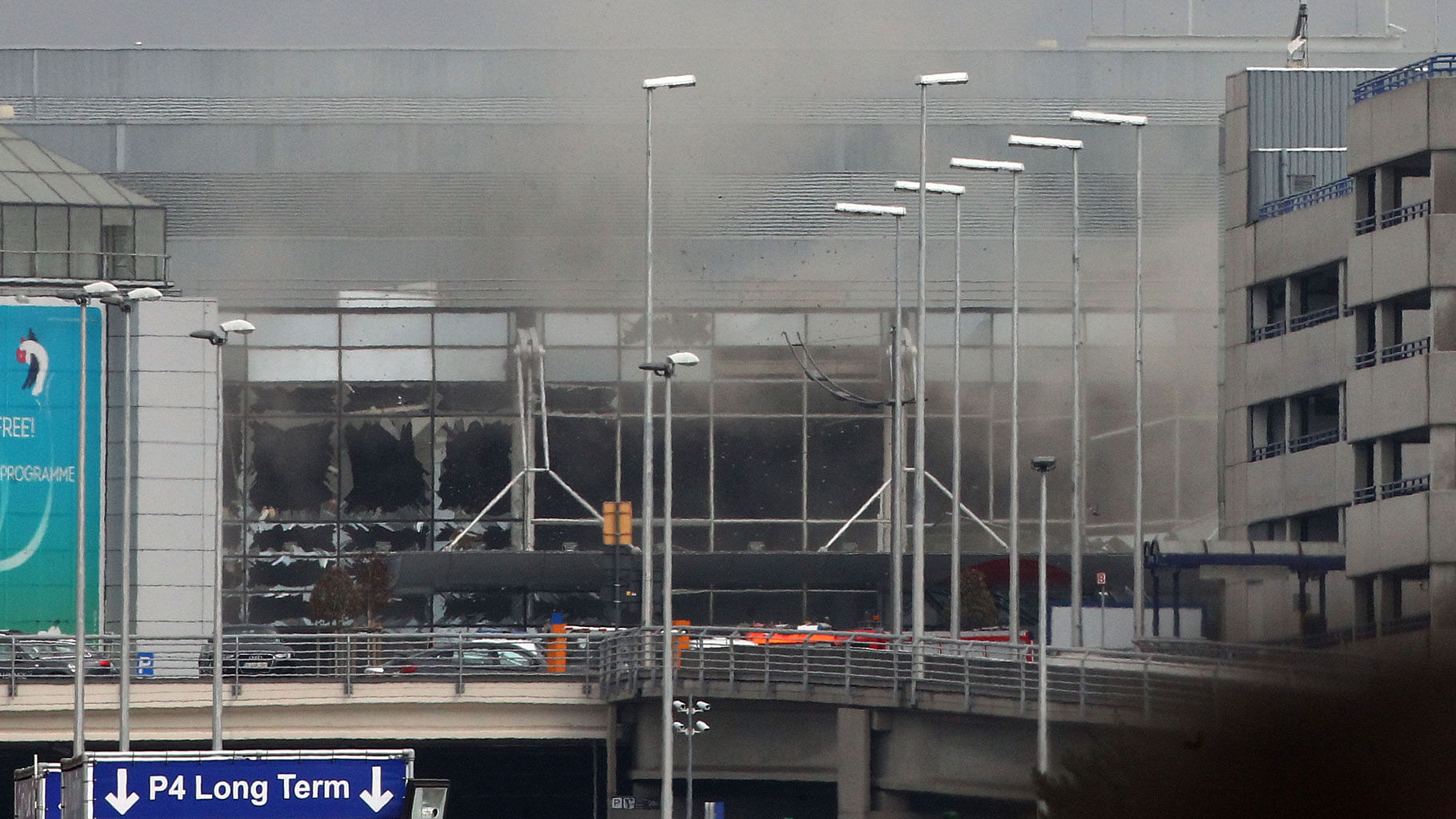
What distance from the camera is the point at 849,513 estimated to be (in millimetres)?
86438

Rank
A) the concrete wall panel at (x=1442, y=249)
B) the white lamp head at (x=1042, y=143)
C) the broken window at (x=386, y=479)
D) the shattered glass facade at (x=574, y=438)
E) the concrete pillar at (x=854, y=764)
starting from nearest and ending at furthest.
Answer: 1. the concrete pillar at (x=854, y=764)
2. the concrete wall panel at (x=1442, y=249)
3. the white lamp head at (x=1042, y=143)
4. the shattered glass facade at (x=574, y=438)
5. the broken window at (x=386, y=479)

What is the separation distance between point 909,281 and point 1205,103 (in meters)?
13.2

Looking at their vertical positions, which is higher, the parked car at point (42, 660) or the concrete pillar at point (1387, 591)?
the concrete pillar at point (1387, 591)

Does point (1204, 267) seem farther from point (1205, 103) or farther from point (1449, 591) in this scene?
point (1449, 591)

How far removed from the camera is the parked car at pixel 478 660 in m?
50.6

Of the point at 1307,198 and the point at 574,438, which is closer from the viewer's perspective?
the point at 1307,198

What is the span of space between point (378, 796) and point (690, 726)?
3299 centimetres

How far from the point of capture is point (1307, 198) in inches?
2682

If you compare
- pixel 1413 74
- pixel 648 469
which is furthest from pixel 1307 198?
pixel 648 469

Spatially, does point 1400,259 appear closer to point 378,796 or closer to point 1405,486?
point 1405,486

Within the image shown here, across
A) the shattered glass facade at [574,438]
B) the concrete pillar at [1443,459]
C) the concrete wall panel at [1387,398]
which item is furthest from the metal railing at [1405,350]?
the shattered glass facade at [574,438]

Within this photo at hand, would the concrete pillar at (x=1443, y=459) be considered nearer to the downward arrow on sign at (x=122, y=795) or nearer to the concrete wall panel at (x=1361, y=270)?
the concrete wall panel at (x=1361, y=270)

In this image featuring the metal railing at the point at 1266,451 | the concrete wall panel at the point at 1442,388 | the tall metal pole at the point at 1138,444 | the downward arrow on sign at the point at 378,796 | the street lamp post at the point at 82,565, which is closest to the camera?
the downward arrow on sign at the point at 378,796

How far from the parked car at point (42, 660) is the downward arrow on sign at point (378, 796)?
32429 mm
